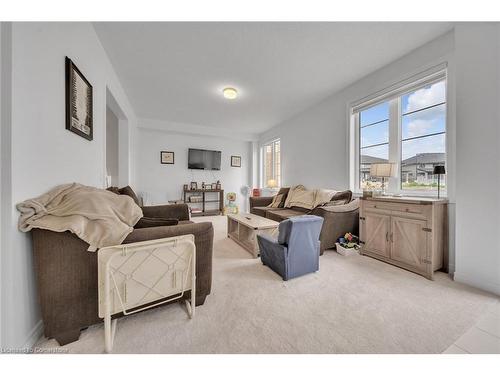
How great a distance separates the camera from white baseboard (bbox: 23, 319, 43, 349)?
107 centimetres

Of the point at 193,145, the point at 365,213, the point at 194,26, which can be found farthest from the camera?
the point at 193,145

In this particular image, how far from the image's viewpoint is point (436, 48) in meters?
2.14

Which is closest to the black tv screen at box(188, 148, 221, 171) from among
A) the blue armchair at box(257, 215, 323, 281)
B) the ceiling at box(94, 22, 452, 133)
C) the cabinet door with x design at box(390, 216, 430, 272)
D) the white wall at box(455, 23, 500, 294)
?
the ceiling at box(94, 22, 452, 133)

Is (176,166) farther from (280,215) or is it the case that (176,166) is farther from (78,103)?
(78,103)

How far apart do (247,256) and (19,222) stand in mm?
2043

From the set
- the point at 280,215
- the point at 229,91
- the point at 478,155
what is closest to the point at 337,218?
the point at 280,215

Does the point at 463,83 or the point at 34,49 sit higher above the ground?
the point at 463,83

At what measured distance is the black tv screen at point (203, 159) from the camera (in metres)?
5.65

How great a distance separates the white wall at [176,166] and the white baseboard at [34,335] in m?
4.30

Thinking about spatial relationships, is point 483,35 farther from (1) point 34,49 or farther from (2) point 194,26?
(1) point 34,49

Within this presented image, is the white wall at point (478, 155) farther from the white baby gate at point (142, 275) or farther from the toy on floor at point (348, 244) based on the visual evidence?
the white baby gate at point (142, 275)

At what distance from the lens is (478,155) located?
5.69ft

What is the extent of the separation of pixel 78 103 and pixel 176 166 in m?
3.98
